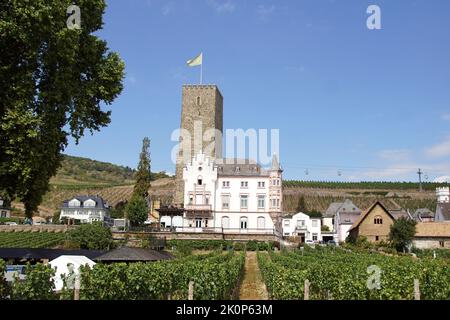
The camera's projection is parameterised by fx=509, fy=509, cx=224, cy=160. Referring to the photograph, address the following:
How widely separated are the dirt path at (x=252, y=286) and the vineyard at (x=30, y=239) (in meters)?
27.0

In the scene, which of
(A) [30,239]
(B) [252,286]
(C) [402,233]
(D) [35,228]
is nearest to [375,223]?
(C) [402,233]

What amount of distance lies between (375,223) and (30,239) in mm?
43932

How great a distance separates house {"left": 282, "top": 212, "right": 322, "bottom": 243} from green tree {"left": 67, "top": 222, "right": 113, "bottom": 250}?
36458mm

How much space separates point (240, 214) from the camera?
69562mm

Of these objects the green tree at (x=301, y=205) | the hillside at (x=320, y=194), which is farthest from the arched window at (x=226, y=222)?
the hillside at (x=320, y=194)

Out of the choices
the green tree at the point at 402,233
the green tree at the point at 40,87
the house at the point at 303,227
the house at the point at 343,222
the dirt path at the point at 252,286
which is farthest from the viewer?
the house at the point at 303,227

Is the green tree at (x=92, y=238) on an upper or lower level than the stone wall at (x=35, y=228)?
lower

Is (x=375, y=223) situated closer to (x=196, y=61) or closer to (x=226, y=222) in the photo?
(x=226, y=222)

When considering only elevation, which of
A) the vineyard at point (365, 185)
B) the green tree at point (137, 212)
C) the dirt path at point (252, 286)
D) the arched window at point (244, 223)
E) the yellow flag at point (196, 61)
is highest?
the yellow flag at point (196, 61)

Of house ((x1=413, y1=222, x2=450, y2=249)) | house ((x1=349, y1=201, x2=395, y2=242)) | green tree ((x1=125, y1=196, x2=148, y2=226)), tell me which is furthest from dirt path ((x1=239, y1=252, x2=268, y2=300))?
green tree ((x1=125, y1=196, x2=148, y2=226))

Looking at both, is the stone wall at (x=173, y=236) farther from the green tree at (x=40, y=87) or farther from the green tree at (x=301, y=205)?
the green tree at (x=301, y=205)

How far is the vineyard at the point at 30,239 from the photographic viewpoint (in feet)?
190
